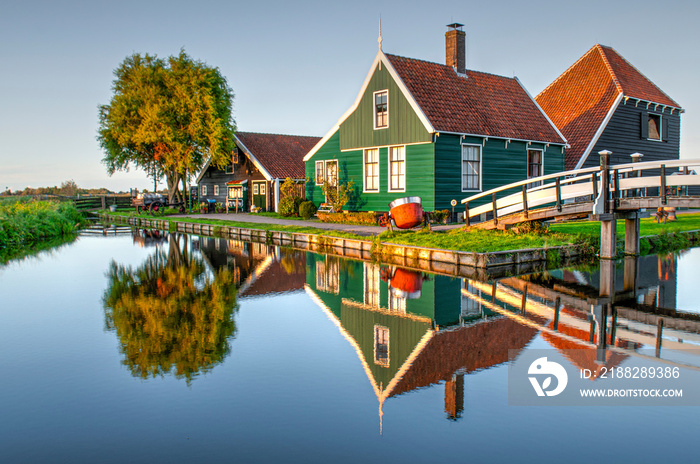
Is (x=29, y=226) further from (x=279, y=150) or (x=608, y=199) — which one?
(x=608, y=199)

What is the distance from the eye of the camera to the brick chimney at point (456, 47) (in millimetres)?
24641

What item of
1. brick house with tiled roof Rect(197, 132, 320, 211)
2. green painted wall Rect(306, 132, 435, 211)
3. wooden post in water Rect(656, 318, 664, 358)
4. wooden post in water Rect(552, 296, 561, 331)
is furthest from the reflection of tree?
brick house with tiled roof Rect(197, 132, 320, 211)

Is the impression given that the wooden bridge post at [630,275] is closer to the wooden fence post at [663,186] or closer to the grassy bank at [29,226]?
the wooden fence post at [663,186]

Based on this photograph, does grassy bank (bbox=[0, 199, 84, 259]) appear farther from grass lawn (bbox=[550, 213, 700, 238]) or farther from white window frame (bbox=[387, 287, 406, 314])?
grass lawn (bbox=[550, 213, 700, 238])

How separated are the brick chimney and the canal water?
1471 cm

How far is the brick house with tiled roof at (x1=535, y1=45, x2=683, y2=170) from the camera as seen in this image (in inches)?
1047

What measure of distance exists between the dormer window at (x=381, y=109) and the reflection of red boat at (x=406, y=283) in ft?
35.2

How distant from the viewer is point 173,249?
62.3 feet

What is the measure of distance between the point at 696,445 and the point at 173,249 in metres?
17.0

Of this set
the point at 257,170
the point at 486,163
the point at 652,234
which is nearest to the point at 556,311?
the point at 652,234

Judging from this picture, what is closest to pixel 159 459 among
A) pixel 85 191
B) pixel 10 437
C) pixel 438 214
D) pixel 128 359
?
pixel 10 437

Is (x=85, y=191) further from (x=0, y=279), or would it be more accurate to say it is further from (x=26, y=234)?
(x=0, y=279)

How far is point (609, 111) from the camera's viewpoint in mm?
26312

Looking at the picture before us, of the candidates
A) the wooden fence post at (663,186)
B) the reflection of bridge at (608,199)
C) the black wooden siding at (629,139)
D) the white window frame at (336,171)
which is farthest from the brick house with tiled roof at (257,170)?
the wooden fence post at (663,186)
